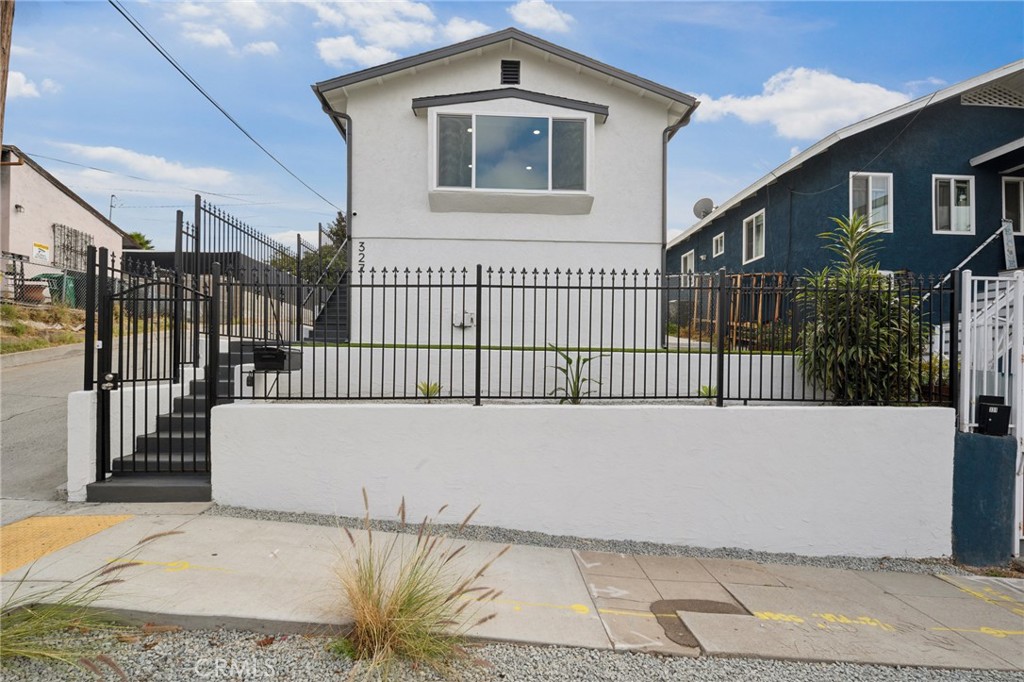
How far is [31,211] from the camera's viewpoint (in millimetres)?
18078

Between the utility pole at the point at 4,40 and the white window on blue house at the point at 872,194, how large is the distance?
51.0 ft

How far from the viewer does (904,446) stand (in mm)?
5617

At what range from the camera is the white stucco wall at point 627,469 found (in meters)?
5.34

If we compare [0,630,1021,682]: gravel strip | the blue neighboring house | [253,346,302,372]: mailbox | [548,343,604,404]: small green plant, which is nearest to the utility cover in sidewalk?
[0,630,1021,682]: gravel strip

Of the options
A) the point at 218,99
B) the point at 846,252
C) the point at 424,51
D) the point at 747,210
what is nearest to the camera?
the point at 846,252

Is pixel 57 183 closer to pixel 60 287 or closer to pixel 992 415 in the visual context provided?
pixel 60 287

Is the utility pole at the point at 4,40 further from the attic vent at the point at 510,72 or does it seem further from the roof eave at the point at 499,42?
the attic vent at the point at 510,72

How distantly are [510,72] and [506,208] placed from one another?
2.62 meters

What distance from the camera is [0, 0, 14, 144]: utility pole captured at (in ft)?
10.3

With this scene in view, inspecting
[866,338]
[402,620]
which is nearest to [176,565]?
[402,620]

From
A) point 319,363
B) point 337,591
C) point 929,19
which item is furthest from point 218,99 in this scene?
point 929,19

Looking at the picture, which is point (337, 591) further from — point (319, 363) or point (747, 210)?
point (747, 210)

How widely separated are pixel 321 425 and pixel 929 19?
1482 cm

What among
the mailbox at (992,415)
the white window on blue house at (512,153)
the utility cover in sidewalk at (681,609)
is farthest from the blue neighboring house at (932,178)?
the utility cover in sidewalk at (681,609)
